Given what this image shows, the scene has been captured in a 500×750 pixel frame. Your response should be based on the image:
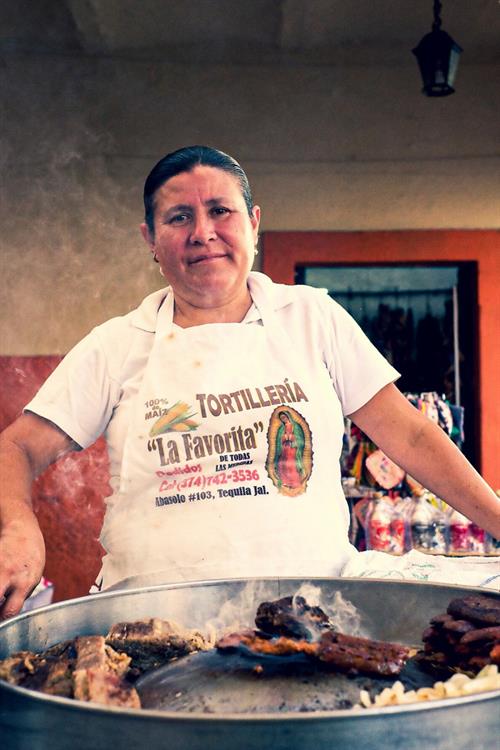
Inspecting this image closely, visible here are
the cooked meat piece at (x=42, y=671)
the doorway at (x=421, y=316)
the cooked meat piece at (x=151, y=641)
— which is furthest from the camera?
the doorway at (x=421, y=316)

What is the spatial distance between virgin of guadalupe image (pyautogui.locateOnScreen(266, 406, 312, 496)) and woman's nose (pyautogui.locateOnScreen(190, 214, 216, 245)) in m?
0.49

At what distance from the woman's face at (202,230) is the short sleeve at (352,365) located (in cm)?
31

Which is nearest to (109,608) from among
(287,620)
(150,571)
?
(287,620)

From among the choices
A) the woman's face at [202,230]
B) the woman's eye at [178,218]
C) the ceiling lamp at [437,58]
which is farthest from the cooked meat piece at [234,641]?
the ceiling lamp at [437,58]

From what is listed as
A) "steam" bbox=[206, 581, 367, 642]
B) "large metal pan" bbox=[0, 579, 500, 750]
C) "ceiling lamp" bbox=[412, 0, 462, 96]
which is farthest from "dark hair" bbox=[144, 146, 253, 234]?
"ceiling lamp" bbox=[412, 0, 462, 96]

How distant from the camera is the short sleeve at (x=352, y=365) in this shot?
235cm

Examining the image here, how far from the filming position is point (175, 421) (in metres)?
2.23

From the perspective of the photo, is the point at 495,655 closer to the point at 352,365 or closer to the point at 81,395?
the point at 352,365

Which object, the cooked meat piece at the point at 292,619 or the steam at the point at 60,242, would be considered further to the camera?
the steam at the point at 60,242

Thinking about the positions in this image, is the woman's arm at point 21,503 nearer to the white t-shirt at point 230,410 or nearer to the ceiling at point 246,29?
the white t-shirt at point 230,410

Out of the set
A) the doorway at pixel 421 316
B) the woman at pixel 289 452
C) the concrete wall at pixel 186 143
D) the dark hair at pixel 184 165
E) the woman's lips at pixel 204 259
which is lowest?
the woman at pixel 289 452

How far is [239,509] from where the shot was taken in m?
2.12

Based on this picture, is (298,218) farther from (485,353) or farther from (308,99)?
(485,353)

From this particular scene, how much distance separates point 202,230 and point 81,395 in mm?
540
